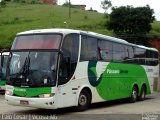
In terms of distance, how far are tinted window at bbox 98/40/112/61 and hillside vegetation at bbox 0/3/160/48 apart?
28.6 metres

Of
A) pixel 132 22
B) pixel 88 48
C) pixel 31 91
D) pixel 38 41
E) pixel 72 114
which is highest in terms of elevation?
pixel 132 22

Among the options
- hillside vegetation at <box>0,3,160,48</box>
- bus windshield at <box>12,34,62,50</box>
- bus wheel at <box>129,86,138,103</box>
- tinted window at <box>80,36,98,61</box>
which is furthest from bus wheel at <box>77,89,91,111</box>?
hillside vegetation at <box>0,3,160,48</box>

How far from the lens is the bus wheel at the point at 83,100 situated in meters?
17.6

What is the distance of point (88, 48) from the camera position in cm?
1830

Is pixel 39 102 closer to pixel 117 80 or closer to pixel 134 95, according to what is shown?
pixel 117 80

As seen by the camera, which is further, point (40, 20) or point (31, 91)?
point (40, 20)

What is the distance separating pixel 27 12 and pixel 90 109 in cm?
5656

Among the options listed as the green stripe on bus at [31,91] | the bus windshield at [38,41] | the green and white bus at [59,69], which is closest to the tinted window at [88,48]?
the green and white bus at [59,69]

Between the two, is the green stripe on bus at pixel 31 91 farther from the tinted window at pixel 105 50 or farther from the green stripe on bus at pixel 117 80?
the tinted window at pixel 105 50

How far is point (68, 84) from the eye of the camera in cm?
1675

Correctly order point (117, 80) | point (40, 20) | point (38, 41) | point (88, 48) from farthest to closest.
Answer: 1. point (40, 20)
2. point (117, 80)
3. point (88, 48)
4. point (38, 41)

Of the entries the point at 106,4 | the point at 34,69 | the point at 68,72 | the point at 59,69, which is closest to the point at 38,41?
the point at 34,69

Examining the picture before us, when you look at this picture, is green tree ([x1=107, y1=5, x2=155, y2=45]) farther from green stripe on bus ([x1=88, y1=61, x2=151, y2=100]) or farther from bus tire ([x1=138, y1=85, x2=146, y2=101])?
green stripe on bus ([x1=88, y1=61, x2=151, y2=100])

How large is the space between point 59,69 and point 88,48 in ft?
8.05
